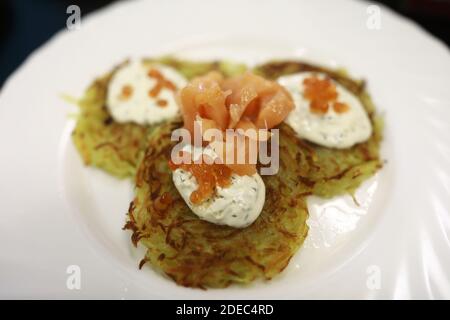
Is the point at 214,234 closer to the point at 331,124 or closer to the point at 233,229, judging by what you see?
the point at 233,229

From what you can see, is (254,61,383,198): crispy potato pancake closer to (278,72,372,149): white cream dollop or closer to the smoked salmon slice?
(278,72,372,149): white cream dollop

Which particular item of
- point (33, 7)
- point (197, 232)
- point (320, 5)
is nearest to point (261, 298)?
point (197, 232)

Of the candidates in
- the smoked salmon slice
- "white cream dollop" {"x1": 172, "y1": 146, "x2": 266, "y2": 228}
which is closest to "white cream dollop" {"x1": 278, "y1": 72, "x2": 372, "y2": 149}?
the smoked salmon slice

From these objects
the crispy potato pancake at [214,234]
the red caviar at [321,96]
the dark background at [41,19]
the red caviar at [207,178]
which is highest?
the dark background at [41,19]

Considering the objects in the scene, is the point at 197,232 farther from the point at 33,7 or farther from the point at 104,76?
the point at 33,7

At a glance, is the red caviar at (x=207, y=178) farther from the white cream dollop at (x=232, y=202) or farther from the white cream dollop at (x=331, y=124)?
the white cream dollop at (x=331, y=124)

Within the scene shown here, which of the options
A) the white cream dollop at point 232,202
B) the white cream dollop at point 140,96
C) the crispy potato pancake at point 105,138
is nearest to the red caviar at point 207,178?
the white cream dollop at point 232,202
